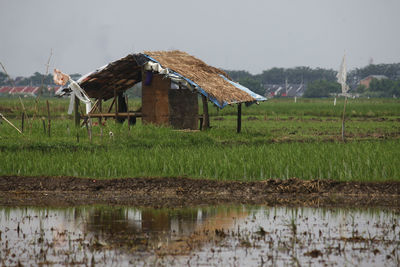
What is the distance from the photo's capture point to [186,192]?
8586 millimetres

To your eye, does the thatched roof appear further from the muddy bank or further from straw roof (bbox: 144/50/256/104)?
the muddy bank

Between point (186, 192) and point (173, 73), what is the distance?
7804 mm

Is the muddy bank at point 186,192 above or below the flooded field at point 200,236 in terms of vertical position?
above

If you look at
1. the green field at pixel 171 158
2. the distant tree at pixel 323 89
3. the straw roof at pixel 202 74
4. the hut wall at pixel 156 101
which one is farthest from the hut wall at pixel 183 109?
the distant tree at pixel 323 89

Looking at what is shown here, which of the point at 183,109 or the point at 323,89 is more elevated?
the point at 323,89

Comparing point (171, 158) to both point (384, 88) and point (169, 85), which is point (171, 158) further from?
point (384, 88)

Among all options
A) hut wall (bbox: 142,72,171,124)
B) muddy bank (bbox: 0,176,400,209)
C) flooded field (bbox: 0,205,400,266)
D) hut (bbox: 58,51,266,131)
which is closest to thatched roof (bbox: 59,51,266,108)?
hut (bbox: 58,51,266,131)

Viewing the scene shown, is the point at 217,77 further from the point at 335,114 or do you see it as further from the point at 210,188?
the point at 335,114

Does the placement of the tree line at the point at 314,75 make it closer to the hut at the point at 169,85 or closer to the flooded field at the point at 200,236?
the hut at the point at 169,85

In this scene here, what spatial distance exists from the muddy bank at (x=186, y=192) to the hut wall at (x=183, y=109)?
7.82 m

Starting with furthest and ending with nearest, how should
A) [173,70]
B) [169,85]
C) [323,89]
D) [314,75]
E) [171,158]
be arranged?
[314,75], [323,89], [169,85], [173,70], [171,158]

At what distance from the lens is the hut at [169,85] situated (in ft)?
52.7

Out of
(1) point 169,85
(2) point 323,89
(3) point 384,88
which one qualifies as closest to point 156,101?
(1) point 169,85

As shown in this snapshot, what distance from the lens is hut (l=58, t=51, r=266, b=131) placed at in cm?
1608
